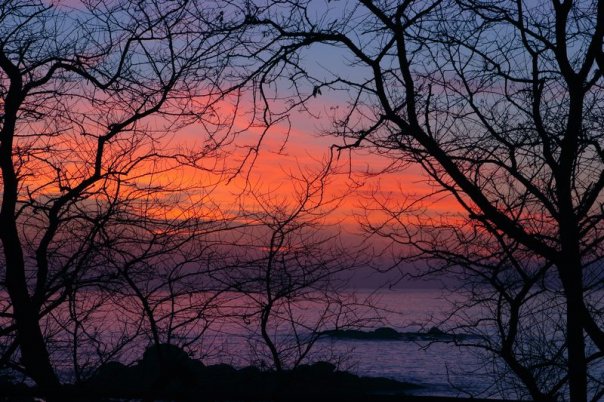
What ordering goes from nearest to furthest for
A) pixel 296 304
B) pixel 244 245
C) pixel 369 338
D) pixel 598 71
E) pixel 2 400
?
pixel 2 400
pixel 598 71
pixel 244 245
pixel 296 304
pixel 369 338

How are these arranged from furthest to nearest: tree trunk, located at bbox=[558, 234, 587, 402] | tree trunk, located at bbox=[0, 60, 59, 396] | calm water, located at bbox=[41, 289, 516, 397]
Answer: calm water, located at bbox=[41, 289, 516, 397] → tree trunk, located at bbox=[0, 60, 59, 396] → tree trunk, located at bbox=[558, 234, 587, 402]

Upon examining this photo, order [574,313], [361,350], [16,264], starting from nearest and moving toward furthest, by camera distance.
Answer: [574,313] < [16,264] < [361,350]

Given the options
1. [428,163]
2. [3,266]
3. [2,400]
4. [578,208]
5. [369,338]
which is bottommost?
[2,400]

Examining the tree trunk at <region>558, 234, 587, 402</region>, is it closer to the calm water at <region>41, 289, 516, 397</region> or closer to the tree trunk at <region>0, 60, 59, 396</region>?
the calm water at <region>41, 289, 516, 397</region>

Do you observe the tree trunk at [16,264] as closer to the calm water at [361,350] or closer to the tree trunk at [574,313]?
the calm water at [361,350]

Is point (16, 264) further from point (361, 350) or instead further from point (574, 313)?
point (361, 350)

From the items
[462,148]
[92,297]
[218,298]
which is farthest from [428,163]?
[92,297]

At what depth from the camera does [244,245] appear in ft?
27.2

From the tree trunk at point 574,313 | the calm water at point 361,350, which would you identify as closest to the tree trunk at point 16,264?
the calm water at point 361,350

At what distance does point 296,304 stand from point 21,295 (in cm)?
440

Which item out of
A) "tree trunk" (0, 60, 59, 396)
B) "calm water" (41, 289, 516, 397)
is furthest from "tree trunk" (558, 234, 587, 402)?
"tree trunk" (0, 60, 59, 396)

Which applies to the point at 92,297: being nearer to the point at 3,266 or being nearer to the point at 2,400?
the point at 3,266

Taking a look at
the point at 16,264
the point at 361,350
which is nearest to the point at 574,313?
the point at 16,264

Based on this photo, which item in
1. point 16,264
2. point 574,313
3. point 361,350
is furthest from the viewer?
point 361,350
